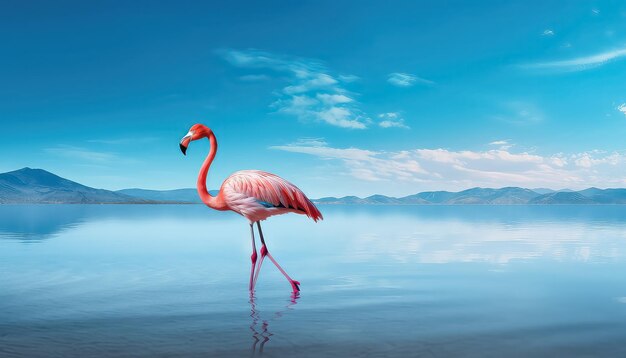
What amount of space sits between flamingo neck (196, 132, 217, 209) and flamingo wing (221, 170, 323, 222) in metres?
0.46

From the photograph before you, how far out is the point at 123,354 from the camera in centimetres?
787

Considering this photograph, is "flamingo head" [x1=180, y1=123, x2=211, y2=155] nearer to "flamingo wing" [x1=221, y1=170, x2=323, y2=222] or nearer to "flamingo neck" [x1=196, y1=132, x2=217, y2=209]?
"flamingo neck" [x1=196, y1=132, x2=217, y2=209]

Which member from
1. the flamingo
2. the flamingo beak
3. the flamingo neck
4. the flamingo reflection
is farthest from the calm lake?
the flamingo beak

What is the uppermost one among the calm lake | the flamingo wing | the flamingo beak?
the flamingo beak

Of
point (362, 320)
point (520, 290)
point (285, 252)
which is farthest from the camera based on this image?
point (285, 252)

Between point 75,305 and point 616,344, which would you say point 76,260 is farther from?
point 616,344

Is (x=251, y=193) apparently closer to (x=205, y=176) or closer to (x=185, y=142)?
(x=205, y=176)

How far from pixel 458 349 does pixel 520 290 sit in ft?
22.1

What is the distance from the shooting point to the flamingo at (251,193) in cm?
1168

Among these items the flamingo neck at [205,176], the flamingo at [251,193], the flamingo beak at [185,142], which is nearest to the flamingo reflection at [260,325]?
the flamingo at [251,193]

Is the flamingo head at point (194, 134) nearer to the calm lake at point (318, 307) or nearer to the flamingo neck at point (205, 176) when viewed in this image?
the flamingo neck at point (205, 176)

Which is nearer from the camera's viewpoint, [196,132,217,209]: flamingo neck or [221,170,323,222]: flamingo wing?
[221,170,323,222]: flamingo wing

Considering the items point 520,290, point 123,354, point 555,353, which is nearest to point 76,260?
point 123,354

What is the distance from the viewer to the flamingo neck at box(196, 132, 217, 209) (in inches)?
474
